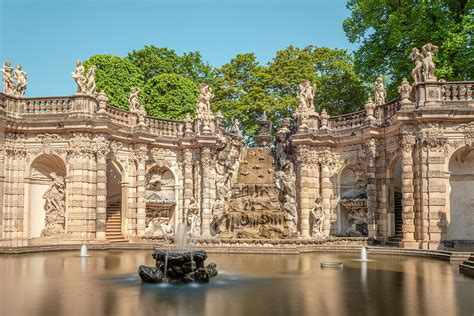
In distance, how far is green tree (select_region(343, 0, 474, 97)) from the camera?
1117 inches

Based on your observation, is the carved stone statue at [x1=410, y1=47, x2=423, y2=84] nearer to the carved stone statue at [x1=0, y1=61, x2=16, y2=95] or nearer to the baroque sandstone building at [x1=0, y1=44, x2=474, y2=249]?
the baroque sandstone building at [x1=0, y1=44, x2=474, y2=249]

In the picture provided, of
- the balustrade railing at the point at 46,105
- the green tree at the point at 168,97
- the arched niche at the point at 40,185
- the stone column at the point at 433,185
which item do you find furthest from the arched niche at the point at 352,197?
the green tree at the point at 168,97

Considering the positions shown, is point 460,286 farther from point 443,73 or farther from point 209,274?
point 443,73

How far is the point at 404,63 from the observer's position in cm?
3056

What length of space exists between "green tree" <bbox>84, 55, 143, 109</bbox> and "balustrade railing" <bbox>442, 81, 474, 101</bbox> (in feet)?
83.6

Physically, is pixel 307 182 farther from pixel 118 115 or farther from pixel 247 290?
pixel 247 290

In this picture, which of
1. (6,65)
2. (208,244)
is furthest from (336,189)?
(6,65)

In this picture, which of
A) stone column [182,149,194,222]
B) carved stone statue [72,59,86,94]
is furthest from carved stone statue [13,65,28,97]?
stone column [182,149,194,222]

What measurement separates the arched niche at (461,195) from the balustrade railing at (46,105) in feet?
67.1

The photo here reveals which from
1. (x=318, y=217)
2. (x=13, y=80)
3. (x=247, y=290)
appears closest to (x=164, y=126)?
(x=13, y=80)

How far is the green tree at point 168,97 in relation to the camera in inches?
1622

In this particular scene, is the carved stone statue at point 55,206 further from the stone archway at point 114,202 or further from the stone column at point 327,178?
the stone column at point 327,178

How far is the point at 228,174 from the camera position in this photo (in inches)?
1303

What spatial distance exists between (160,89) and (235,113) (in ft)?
21.9
